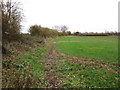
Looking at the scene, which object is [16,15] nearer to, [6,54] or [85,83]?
[6,54]

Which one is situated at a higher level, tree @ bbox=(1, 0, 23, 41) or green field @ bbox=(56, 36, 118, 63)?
tree @ bbox=(1, 0, 23, 41)

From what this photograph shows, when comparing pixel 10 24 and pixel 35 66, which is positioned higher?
pixel 10 24

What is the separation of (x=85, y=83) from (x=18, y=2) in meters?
18.6

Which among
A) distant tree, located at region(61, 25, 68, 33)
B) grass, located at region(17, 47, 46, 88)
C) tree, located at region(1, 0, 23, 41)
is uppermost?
distant tree, located at region(61, 25, 68, 33)

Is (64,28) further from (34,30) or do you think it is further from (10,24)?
(10,24)

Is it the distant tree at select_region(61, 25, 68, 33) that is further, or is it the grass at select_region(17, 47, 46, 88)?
the distant tree at select_region(61, 25, 68, 33)

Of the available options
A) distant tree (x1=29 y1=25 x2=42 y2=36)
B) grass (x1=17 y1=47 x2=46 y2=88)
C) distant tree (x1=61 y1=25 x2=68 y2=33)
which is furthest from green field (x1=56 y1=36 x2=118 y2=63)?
distant tree (x1=61 y1=25 x2=68 y2=33)

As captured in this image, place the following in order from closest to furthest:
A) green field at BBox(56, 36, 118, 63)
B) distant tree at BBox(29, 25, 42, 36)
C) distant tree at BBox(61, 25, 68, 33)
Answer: green field at BBox(56, 36, 118, 63) → distant tree at BBox(29, 25, 42, 36) → distant tree at BBox(61, 25, 68, 33)

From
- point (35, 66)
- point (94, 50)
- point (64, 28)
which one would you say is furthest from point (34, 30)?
point (64, 28)

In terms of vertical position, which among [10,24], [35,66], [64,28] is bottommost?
[35,66]

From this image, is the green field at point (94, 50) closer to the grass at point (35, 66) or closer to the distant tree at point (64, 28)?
the grass at point (35, 66)

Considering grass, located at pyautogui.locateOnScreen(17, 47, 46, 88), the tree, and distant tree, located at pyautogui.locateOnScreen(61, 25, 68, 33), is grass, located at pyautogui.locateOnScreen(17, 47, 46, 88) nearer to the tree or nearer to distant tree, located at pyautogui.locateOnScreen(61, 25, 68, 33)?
the tree

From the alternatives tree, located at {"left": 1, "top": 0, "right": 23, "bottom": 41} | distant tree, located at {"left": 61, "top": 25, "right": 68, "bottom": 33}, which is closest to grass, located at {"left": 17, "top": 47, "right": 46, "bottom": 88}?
tree, located at {"left": 1, "top": 0, "right": 23, "bottom": 41}

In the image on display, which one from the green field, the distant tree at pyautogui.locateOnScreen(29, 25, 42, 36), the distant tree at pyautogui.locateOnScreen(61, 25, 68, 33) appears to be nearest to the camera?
the green field
